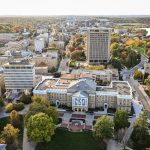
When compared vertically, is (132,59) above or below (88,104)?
above

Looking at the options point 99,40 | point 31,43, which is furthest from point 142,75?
point 31,43

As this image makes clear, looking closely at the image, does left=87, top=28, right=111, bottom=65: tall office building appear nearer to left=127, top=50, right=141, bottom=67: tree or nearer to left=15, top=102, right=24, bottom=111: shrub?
left=127, top=50, right=141, bottom=67: tree

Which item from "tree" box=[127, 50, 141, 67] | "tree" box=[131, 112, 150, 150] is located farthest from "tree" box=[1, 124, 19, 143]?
"tree" box=[127, 50, 141, 67]

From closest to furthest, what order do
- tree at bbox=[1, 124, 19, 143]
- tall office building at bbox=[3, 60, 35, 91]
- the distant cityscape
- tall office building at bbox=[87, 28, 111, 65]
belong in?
tree at bbox=[1, 124, 19, 143] < the distant cityscape < tall office building at bbox=[3, 60, 35, 91] < tall office building at bbox=[87, 28, 111, 65]

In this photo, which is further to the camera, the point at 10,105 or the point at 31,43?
the point at 31,43

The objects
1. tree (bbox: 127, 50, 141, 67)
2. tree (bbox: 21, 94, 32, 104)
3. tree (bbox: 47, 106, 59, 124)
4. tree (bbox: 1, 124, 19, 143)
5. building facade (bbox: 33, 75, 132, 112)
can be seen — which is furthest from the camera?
tree (bbox: 127, 50, 141, 67)

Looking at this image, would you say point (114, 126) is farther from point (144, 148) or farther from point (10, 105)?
point (10, 105)
